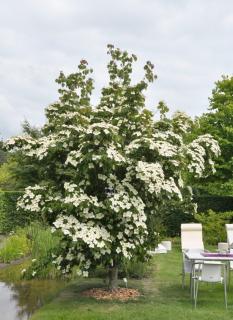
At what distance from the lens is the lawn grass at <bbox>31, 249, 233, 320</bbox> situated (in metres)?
6.16

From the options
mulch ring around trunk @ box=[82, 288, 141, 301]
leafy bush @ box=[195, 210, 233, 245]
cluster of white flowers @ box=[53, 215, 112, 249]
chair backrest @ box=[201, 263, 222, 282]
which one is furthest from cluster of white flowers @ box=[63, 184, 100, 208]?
leafy bush @ box=[195, 210, 233, 245]

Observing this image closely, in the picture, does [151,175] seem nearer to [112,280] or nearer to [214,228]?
[112,280]

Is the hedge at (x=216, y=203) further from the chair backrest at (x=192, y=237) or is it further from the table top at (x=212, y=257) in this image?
the table top at (x=212, y=257)

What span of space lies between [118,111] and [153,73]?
1242mm

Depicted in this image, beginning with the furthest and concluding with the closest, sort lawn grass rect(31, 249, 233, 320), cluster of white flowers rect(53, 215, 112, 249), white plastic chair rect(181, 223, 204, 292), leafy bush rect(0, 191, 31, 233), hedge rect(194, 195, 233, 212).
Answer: hedge rect(194, 195, 233, 212) < leafy bush rect(0, 191, 31, 233) < white plastic chair rect(181, 223, 204, 292) < cluster of white flowers rect(53, 215, 112, 249) < lawn grass rect(31, 249, 233, 320)

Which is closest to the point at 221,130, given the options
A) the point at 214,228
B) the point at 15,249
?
the point at 214,228

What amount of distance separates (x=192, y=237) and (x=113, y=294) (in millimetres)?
2407

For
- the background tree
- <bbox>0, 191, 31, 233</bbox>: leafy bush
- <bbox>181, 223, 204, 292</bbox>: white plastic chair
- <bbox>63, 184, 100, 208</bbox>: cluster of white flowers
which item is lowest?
<bbox>181, 223, 204, 292</bbox>: white plastic chair

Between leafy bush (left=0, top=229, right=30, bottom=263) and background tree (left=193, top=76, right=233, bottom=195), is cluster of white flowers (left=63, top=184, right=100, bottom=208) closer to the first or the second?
leafy bush (left=0, top=229, right=30, bottom=263)

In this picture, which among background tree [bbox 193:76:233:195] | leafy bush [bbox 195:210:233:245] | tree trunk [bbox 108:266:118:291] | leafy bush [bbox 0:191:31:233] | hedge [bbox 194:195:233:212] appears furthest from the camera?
hedge [bbox 194:195:233:212]

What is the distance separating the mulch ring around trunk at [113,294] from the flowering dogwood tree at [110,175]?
149mm

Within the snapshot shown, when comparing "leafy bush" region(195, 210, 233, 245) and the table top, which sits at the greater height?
"leafy bush" region(195, 210, 233, 245)

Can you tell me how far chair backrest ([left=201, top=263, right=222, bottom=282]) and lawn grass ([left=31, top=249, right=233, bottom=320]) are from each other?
391 millimetres

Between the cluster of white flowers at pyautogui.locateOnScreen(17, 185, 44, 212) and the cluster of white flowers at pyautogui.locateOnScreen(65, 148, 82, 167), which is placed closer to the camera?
the cluster of white flowers at pyautogui.locateOnScreen(65, 148, 82, 167)
